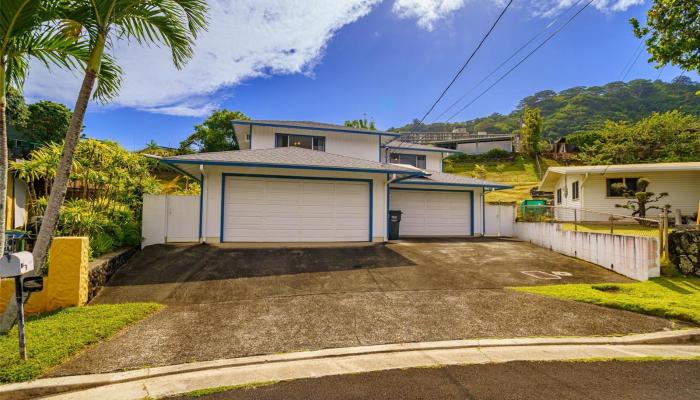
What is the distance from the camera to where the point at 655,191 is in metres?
18.1

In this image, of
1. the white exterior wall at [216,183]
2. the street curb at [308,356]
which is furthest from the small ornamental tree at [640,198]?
the white exterior wall at [216,183]

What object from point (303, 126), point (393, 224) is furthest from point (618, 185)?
point (303, 126)

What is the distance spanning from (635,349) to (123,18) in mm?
9793

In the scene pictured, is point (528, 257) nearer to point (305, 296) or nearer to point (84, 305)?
point (305, 296)

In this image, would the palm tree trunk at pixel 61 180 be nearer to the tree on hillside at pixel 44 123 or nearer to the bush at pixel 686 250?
the bush at pixel 686 250

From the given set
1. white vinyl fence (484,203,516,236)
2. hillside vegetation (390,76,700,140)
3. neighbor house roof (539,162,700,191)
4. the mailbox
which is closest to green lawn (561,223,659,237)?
white vinyl fence (484,203,516,236)

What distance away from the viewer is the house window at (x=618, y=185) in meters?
18.2

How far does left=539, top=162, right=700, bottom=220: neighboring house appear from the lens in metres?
17.7

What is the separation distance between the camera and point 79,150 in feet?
31.3

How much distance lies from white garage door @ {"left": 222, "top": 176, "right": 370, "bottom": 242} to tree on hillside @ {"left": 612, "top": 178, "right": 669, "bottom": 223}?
45.1ft

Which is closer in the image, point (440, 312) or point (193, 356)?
point (193, 356)

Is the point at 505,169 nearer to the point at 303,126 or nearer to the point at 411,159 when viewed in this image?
the point at 411,159

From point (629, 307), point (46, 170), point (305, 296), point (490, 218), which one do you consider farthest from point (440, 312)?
point (490, 218)

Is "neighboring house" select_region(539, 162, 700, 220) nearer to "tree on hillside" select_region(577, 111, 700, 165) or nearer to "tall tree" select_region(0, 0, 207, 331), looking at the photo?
"tree on hillside" select_region(577, 111, 700, 165)
